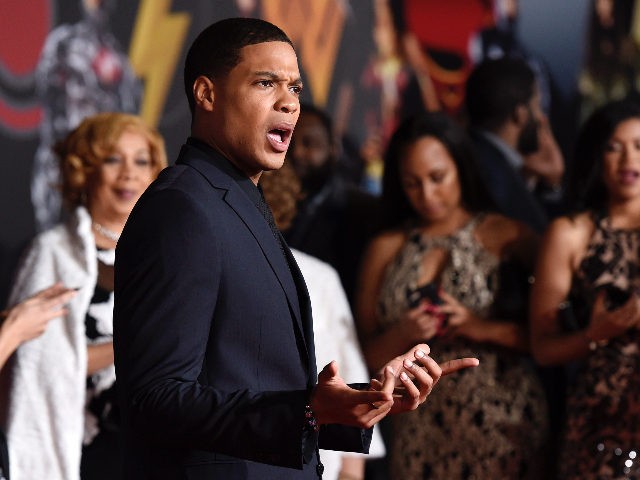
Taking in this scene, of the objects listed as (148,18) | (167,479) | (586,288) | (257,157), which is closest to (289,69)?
(257,157)

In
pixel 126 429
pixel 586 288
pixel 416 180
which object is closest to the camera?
pixel 126 429

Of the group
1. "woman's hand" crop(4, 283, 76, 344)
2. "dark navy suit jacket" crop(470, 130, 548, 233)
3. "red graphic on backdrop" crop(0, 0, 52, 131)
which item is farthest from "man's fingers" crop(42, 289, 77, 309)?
"dark navy suit jacket" crop(470, 130, 548, 233)

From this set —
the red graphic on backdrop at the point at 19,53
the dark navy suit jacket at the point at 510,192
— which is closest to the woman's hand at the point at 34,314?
the red graphic on backdrop at the point at 19,53

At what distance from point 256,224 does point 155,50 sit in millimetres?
→ 2747

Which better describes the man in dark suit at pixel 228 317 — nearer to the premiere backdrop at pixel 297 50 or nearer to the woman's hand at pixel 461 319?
the woman's hand at pixel 461 319

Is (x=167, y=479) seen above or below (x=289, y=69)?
below

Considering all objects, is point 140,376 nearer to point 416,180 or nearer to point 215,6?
point 416,180

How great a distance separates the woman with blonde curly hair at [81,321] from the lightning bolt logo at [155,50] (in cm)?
94

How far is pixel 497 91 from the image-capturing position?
4.44 meters

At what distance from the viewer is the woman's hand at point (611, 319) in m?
3.23

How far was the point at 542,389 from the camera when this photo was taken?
11.8ft

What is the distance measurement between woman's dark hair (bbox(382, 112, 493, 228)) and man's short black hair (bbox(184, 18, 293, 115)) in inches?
73.5

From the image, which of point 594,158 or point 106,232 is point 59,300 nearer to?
point 106,232

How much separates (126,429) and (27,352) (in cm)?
147
